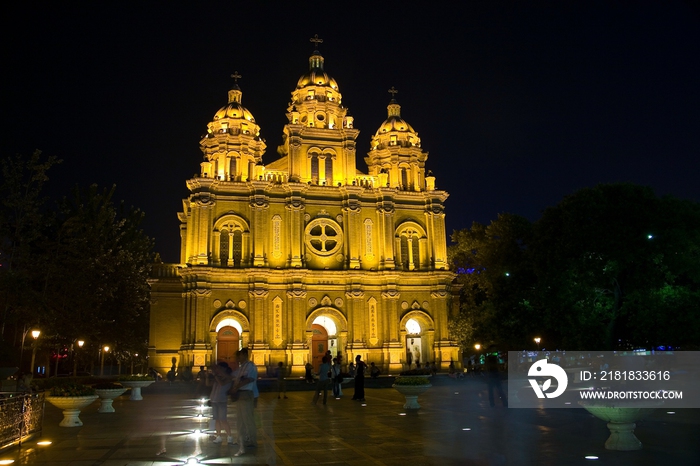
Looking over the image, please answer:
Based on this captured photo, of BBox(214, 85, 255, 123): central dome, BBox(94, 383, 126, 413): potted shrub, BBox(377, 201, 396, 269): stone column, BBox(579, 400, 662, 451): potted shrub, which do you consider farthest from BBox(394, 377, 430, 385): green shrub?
BBox(214, 85, 255, 123): central dome

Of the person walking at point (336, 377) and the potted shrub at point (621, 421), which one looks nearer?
the potted shrub at point (621, 421)

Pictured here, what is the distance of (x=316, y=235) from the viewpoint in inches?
1907

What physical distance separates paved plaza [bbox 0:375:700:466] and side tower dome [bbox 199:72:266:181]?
95.0ft

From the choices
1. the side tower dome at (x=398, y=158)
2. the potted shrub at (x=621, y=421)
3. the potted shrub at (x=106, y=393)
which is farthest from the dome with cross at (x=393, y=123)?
the potted shrub at (x=621, y=421)

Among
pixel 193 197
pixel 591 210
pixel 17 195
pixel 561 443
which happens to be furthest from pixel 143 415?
pixel 193 197

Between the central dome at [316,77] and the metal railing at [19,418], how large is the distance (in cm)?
3984

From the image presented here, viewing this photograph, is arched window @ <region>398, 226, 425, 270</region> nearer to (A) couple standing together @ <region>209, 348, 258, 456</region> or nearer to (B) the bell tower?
(B) the bell tower

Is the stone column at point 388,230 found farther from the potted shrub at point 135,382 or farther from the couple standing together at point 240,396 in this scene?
the couple standing together at point 240,396

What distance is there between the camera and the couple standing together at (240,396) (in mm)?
12703

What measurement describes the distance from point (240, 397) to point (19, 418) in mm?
5312

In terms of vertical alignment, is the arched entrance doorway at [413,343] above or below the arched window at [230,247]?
below

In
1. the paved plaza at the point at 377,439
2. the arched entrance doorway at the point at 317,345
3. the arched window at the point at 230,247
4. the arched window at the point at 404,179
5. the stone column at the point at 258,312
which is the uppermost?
the arched window at the point at 404,179

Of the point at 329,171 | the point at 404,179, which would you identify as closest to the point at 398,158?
the point at 404,179

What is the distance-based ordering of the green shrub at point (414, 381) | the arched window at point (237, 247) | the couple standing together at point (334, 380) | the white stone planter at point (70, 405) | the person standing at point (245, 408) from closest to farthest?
1. the person standing at point (245, 408)
2. the white stone planter at point (70, 405)
3. the green shrub at point (414, 381)
4. the couple standing together at point (334, 380)
5. the arched window at point (237, 247)
